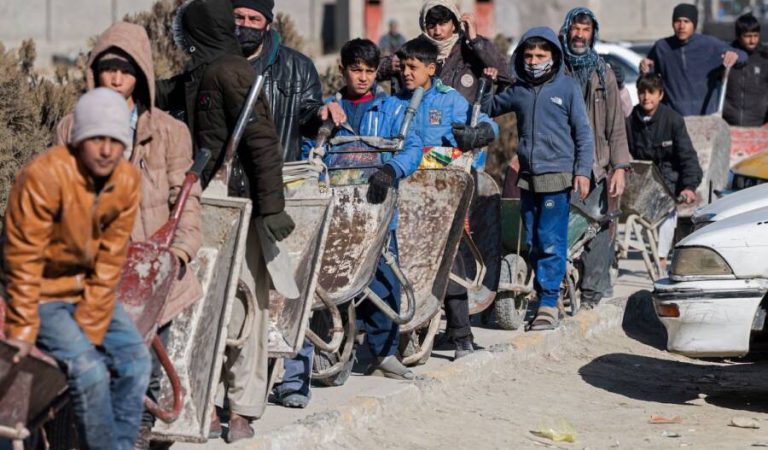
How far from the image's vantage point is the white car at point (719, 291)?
7.98m

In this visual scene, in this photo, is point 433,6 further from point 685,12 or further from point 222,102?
point 685,12

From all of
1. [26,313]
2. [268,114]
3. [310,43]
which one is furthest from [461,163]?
[310,43]

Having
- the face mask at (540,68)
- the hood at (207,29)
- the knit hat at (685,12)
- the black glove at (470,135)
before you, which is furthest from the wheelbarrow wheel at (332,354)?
the knit hat at (685,12)

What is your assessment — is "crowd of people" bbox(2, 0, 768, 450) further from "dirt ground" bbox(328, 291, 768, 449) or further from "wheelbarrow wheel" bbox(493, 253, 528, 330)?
"dirt ground" bbox(328, 291, 768, 449)

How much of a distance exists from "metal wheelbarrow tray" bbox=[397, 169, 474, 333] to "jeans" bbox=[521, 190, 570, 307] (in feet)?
3.53

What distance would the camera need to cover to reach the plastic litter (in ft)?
25.0

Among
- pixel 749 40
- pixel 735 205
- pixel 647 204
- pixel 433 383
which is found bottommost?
pixel 433 383

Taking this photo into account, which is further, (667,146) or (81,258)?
(667,146)

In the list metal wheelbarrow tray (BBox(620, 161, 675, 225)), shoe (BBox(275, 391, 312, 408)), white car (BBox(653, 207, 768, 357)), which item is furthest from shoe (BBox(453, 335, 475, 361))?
metal wheelbarrow tray (BBox(620, 161, 675, 225))

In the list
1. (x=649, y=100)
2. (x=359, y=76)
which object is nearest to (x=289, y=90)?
(x=359, y=76)

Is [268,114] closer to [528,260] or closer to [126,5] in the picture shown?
[528,260]

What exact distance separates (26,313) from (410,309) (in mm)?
Result: 3396

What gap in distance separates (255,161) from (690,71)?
849 cm

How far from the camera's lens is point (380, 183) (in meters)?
7.82
